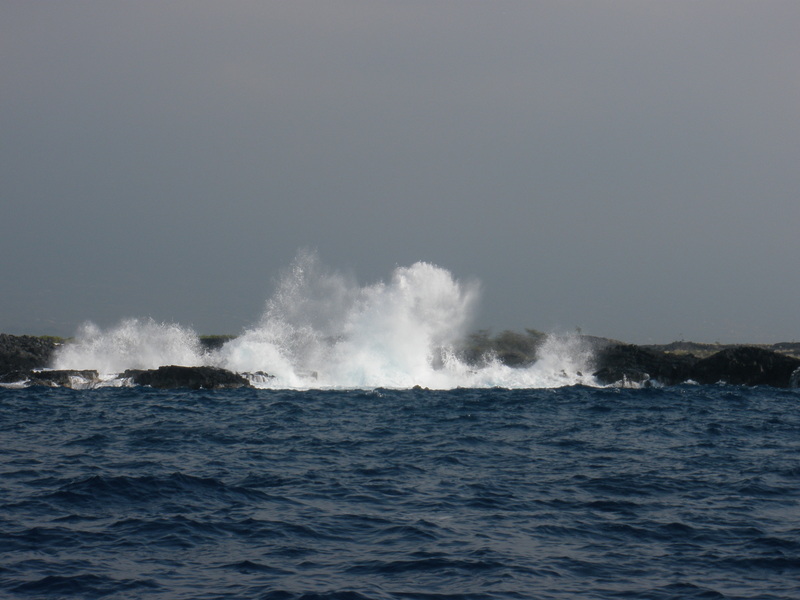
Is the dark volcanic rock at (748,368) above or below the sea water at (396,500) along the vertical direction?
above

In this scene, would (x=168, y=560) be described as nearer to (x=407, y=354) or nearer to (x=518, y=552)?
(x=518, y=552)

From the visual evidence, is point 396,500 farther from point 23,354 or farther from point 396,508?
point 23,354

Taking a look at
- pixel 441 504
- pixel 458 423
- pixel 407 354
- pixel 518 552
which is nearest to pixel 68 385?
pixel 407 354

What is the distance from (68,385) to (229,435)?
2217 centimetres

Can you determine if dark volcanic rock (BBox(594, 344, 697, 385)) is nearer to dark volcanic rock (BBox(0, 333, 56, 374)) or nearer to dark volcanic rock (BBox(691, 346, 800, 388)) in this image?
dark volcanic rock (BBox(691, 346, 800, 388))

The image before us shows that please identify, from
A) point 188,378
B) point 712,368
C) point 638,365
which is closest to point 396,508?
point 188,378

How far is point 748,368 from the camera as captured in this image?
4941 centimetres

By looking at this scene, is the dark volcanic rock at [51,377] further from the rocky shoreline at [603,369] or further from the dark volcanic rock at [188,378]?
the dark volcanic rock at [188,378]

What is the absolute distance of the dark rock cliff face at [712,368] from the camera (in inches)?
1914

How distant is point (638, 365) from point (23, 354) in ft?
139

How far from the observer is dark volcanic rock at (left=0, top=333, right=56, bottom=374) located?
1914 inches

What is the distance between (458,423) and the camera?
2764cm

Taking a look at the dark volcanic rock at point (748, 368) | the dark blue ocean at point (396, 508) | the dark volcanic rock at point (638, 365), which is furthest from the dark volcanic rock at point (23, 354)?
the dark volcanic rock at point (748, 368)

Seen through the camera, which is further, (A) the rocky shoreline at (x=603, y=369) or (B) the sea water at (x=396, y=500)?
(A) the rocky shoreline at (x=603, y=369)
